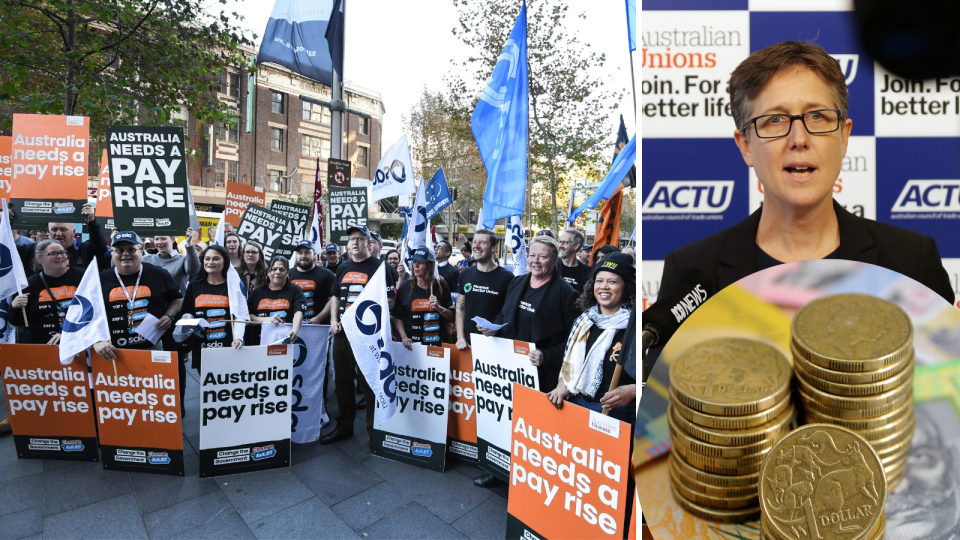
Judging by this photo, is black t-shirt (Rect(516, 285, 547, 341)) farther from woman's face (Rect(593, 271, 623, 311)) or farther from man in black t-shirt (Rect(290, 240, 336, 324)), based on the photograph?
man in black t-shirt (Rect(290, 240, 336, 324))

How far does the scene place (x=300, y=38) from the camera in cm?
781

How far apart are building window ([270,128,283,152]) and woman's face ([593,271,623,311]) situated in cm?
3658

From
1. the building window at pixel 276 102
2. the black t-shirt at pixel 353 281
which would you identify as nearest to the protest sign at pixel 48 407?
the black t-shirt at pixel 353 281

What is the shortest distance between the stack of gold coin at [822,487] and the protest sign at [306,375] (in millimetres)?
4428

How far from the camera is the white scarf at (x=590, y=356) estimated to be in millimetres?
3027

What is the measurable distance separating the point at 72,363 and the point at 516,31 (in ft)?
14.7

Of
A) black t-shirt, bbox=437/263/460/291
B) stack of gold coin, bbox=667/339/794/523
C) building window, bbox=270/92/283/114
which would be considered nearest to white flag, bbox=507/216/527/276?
black t-shirt, bbox=437/263/460/291

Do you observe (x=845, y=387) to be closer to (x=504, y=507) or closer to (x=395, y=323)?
(x=504, y=507)

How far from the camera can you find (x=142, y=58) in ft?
28.7

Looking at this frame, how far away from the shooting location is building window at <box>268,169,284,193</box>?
116 feet

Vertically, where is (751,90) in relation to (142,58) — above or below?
below

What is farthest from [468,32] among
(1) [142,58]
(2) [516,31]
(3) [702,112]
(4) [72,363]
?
(3) [702,112]

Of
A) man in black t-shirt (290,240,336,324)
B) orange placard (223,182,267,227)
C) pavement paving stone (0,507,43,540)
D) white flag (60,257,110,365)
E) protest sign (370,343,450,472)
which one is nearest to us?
pavement paving stone (0,507,43,540)

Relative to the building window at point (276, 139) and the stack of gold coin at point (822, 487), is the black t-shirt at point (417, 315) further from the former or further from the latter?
the building window at point (276, 139)
